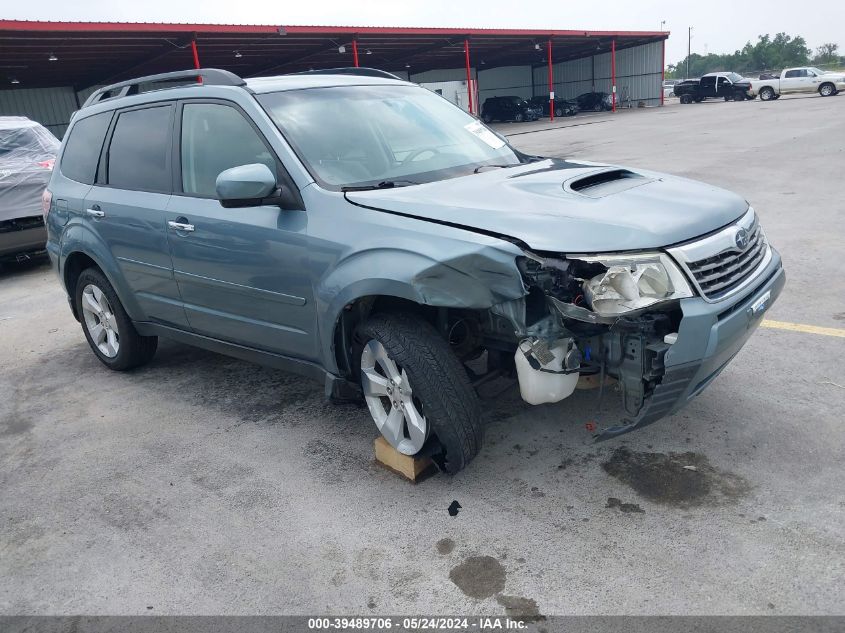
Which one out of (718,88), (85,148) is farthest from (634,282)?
(718,88)

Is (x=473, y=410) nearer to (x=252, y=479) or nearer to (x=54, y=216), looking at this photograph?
(x=252, y=479)

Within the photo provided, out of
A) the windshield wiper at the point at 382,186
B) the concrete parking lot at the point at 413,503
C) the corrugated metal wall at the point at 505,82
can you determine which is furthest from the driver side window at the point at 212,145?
the corrugated metal wall at the point at 505,82

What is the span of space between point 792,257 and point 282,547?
17.3 feet

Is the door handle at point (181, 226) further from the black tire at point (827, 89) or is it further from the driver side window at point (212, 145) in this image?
the black tire at point (827, 89)

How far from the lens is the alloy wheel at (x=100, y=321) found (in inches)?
188

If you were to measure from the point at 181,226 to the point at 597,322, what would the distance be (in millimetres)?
2377

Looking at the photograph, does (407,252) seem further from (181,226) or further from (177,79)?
(177,79)

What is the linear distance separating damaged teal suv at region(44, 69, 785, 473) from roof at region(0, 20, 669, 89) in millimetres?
17443

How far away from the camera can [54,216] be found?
4.96m

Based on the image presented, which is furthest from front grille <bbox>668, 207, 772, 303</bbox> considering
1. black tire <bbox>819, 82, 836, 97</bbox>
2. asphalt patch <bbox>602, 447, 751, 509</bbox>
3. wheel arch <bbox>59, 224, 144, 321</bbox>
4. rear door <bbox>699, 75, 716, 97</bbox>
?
rear door <bbox>699, 75, 716, 97</bbox>

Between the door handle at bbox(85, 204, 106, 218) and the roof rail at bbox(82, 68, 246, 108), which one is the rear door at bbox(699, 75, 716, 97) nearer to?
the roof rail at bbox(82, 68, 246, 108)

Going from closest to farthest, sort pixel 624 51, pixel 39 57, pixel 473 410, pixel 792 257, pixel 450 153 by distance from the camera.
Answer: pixel 473 410, pixel 450 153, pixel 792 257, pixel 39 57, pixel 624 51

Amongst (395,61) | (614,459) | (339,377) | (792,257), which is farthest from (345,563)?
(395,61)

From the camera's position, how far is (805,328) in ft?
15.0
